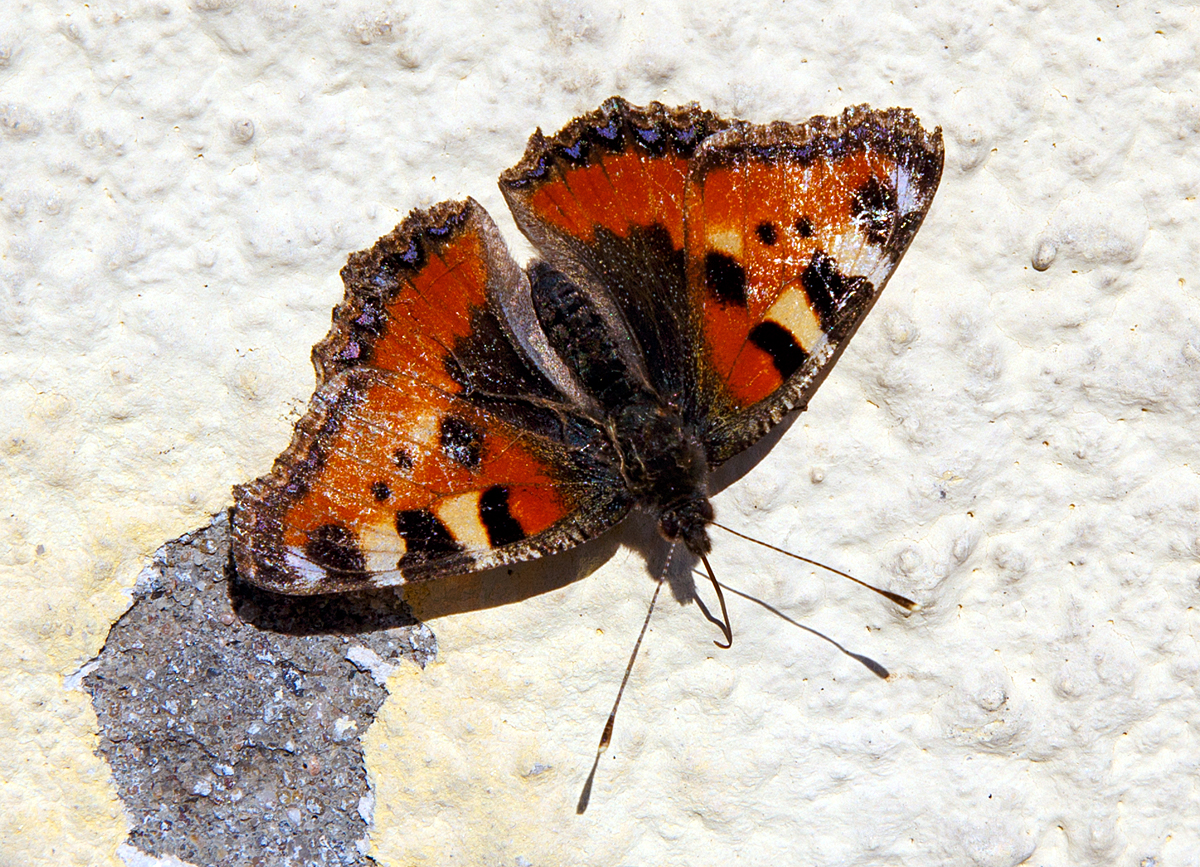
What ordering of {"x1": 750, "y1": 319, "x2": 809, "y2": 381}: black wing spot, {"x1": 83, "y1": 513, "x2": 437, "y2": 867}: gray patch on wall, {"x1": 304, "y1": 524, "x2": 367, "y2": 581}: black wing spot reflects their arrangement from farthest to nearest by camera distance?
{"x1": 83, "y1": 513, "x2": 437, "y2": 867}: gray patch on wall → {"x1": 750, "y1": 319, "x2": 809, "y2": 381}: black wing spot → {"x1": 304, "y1": 524, "x2": 367, "y2": 581}: black wing spot

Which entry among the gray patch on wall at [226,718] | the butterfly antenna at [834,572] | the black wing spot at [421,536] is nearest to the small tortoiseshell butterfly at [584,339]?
the black wing spot at [421,536]

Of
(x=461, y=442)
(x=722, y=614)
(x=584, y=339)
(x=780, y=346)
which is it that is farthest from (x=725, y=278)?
(x=722, y=614)

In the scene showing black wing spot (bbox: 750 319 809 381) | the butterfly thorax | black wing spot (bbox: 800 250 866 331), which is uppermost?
black wing spot (bbox: 800 250 866 331)

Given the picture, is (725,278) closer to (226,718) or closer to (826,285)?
(826,285)

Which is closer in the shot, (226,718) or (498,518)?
(498,518)

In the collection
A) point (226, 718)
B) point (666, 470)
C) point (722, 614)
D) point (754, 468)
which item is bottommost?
point (226, 718)

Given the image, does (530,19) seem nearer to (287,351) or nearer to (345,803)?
(287,351)

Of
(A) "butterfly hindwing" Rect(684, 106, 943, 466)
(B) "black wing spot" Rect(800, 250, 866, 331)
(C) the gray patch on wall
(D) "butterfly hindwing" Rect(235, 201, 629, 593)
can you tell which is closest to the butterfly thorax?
(D) "butterfly hindwing" Rect(235, 201, 629, 593)

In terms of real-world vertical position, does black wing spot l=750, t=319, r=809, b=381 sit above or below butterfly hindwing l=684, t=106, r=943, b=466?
below

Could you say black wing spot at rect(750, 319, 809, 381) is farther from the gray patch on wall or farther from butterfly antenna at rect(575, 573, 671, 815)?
the gray patch on wall
